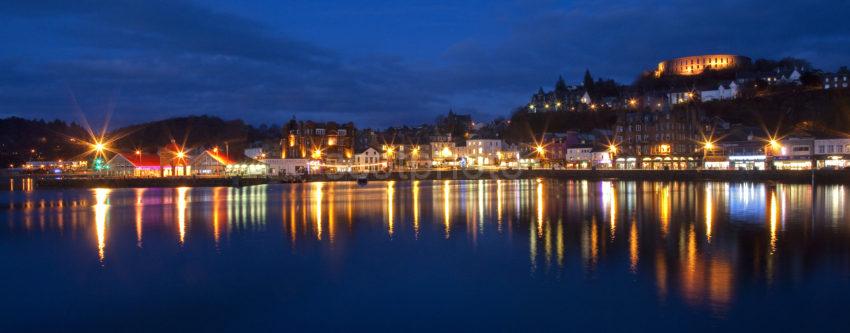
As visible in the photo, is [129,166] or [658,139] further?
[658,139]

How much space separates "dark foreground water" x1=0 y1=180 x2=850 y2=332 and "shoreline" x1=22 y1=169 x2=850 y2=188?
28.3 meters

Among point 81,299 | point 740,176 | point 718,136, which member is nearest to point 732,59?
point 718,136

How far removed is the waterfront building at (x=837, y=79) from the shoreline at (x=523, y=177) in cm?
3625

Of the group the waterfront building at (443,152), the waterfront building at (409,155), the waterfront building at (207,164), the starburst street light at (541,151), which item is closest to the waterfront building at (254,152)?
the waterfront building at (409,155)

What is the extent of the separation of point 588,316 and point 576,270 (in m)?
3.70

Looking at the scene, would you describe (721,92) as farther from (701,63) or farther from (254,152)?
(254,152)

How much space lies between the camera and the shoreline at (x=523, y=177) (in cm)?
5406

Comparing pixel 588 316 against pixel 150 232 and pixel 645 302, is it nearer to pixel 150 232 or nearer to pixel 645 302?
pixel 645 302

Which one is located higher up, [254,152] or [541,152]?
[254,152]

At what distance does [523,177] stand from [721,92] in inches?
1504

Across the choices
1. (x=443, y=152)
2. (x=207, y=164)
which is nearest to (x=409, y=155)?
(x=443, y=152)

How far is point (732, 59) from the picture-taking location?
108 meters

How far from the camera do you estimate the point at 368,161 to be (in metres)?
81.7

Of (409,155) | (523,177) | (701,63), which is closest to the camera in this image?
(523,177)
